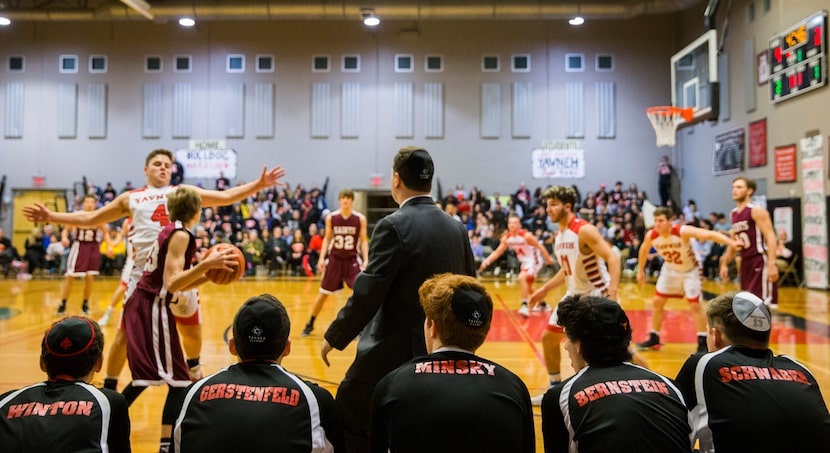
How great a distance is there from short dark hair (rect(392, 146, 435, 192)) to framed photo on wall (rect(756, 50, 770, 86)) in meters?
16.1

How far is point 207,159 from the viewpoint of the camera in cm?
2169

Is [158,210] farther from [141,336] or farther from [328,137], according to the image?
[328,137]

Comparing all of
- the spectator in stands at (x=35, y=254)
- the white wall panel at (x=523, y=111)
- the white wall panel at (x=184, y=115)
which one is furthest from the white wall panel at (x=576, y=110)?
the spectator in stands at (x=35, y=254)

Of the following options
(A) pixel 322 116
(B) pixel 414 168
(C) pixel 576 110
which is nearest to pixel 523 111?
(C) pixel 576 110

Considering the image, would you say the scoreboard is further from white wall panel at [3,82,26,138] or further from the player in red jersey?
white wall panel at [3,82,26,138]

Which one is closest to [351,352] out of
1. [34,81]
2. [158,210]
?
[158,210]

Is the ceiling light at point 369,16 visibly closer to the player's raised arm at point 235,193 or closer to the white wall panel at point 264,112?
the white wall panel at point 264,112

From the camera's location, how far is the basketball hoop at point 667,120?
50.2 ft

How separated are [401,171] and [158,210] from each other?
2.49 metres

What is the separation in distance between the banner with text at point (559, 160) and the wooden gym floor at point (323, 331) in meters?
8.09

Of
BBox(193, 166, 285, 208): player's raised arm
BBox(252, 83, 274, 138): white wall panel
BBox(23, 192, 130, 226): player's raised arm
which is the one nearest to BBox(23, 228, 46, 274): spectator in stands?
BBox(252, 83, 274, 138): white wall panel

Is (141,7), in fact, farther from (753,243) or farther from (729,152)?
(729,152)

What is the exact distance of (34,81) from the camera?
72.0ft

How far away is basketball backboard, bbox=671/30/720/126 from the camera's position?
14.6m
